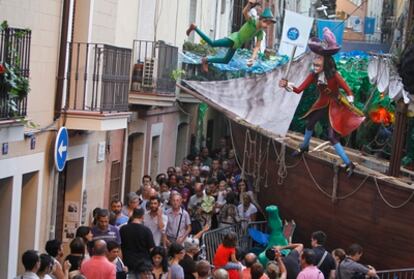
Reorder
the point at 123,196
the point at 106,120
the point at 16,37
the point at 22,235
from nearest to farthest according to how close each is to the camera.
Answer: the point at 16,37, the point at 22,235, the point at 106,120, the point at 123,196

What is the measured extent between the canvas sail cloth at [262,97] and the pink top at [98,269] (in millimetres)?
12097

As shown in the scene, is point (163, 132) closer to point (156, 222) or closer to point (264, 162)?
point (264, 162)

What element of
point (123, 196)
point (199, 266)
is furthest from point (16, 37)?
point (123, 196)

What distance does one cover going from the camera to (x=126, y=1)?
2047 cm

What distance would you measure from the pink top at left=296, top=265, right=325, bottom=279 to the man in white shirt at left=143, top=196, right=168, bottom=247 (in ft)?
9.90

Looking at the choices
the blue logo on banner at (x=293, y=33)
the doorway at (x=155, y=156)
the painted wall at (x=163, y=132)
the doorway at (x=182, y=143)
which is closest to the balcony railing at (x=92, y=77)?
the painted wall at (x=163, y=132)

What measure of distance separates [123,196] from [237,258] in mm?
8685

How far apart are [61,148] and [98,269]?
184 inches

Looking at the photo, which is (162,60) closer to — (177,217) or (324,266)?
(177,217)

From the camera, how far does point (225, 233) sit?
17.8 m

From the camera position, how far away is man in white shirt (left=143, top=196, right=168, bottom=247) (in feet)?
49.2

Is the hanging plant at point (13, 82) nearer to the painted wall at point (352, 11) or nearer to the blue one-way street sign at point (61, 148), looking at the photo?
the blue one-way street sign at point (61, 148)

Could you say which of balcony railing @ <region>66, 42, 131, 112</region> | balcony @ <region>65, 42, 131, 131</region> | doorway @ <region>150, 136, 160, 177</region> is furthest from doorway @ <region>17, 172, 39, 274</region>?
doorway @ <region>150, 136, 160, 177</region>

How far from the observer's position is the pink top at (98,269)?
36.5ft
